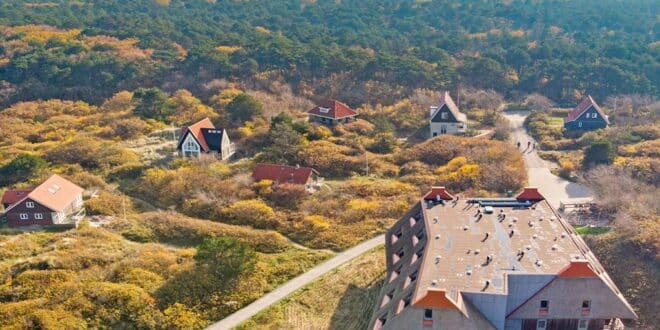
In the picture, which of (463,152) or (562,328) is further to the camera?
(463,152)

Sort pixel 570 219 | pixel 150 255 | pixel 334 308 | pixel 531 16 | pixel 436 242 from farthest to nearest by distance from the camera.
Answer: pixel 531 16
pixel 570 219
pixel 150 255
pixel 334 308
pixel 436 242

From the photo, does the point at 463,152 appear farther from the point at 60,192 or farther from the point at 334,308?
the point at 60,192

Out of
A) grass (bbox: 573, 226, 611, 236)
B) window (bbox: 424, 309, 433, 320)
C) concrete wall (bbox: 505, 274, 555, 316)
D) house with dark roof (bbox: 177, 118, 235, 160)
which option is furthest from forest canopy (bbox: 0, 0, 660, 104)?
window (bbox: 424, 309, 433, 320)

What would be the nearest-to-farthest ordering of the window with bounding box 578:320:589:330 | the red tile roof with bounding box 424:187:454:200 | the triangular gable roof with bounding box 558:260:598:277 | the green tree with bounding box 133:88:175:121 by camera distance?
the triangular gable roof with bounding box 558:260:598:277 → the window with bounding box 578:320:589:330 → the red tile roof with bounding box 424:187:454:200 → the green tree with bounding box 133:88:175:121

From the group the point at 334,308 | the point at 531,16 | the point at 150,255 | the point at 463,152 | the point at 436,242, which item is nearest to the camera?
the point at 436,242

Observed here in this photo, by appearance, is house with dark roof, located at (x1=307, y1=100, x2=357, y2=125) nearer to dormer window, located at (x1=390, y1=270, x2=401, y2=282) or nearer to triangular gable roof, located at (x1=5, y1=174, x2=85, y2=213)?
triangular gable roof, located at (x1=5, y1=174, x2=85, y2=213)

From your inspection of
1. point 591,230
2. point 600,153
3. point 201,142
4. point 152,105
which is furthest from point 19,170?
point 600,153

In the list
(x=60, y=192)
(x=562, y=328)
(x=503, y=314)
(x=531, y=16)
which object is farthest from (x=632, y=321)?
(x=531, y=16)
